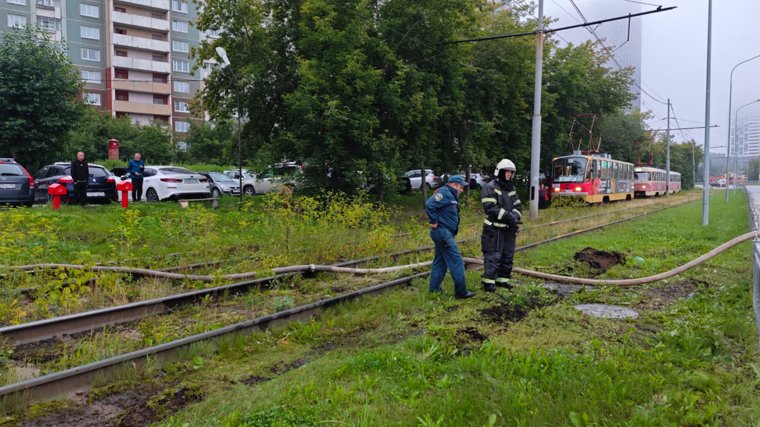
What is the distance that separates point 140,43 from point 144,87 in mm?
4678

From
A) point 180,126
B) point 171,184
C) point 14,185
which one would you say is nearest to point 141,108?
point 180,126

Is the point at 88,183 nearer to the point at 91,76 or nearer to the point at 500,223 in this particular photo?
the point at 500,223

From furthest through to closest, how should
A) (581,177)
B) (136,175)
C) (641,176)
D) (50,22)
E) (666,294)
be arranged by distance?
(50,22)
(641,176)
(581,177)
(136,175)
(666,294)

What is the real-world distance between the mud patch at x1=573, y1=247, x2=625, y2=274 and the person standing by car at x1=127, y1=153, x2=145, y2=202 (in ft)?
47.5

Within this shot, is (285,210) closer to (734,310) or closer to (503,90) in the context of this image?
(734,310)

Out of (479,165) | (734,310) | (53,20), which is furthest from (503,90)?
(53,20)

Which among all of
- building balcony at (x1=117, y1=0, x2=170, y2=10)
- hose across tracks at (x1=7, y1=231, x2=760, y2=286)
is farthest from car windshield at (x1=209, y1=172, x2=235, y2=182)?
building balcony at (x1=117, y1=0, x2=170, y2=10)

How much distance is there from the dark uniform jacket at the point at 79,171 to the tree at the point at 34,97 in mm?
7638

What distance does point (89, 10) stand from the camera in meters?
57.4

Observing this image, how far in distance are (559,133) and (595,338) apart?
87.4 ft

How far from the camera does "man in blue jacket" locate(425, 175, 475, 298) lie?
24.5 ft

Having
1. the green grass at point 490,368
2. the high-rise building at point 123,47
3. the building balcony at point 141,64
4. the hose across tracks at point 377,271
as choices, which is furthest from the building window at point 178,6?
the green grass at point 490,368

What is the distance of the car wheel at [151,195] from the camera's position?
63.9ft

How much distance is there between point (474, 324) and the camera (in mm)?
6184
